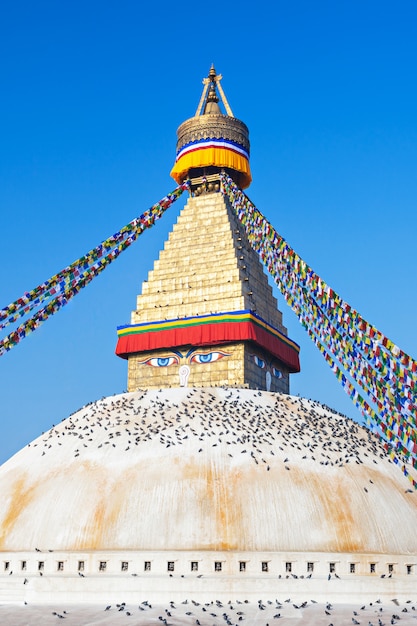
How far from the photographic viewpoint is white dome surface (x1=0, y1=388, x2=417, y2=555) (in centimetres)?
1329

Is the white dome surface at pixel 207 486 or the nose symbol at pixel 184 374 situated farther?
the nose symbol at pixel 184 374

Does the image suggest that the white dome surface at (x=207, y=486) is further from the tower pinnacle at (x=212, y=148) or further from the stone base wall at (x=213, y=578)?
the tower pinnacle at (x=212, y=148)

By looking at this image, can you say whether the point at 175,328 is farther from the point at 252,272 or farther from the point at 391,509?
the point at 391,509

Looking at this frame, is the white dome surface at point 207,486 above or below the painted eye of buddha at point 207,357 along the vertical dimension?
below


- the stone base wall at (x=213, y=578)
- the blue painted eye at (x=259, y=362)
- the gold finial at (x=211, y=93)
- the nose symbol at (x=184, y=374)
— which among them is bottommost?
the stone base wall at (x=213, y=578)

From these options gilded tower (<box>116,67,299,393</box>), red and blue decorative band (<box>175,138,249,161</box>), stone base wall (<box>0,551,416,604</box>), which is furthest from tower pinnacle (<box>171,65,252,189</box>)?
stone base wall (<box>0,551,416,604</box>)

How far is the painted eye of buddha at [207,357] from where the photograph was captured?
19.0m

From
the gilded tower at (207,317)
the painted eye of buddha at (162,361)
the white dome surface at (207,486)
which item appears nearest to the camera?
the white dome surface at (207,486)

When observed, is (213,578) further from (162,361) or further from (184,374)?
(162,361)

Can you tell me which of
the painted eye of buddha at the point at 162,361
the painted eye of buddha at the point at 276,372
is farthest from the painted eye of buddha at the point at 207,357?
the painted eye of buddha at the point at 276,372

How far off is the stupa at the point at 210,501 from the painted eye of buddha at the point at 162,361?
697 millimetres

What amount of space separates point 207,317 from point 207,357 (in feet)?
3.47

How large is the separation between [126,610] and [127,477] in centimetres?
267

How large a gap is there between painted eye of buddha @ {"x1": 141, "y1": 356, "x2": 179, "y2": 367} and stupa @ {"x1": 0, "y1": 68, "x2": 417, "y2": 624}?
70 cm
